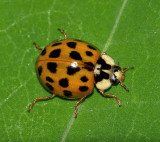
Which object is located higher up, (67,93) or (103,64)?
(103,64)

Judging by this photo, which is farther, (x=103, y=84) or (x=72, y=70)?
(x=103, y=84)

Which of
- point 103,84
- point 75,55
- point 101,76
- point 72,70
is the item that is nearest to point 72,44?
point 75,55

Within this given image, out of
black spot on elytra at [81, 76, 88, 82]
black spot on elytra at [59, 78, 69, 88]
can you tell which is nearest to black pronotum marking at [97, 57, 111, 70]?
black spot on elytra at [81, 76, 88, 82]

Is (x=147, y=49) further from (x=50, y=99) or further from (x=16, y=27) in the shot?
(x=16, y=27)

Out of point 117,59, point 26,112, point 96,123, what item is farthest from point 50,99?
point 117,59

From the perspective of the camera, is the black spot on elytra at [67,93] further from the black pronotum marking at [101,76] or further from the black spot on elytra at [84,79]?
the black pronotum marking at [101,76]

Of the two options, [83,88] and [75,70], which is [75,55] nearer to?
[75,70]

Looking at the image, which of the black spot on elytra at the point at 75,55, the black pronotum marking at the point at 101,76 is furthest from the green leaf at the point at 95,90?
the black spot on elytra at the point at 75,55
